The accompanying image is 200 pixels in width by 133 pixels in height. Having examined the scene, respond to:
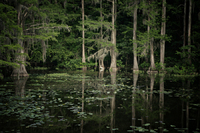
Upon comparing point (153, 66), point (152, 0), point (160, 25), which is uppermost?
point (152, 0)

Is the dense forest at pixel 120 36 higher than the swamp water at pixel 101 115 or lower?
higher

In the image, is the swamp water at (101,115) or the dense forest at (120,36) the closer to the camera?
the swamp water at (101,115)

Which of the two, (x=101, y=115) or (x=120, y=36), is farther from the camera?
(x=120, y=36)

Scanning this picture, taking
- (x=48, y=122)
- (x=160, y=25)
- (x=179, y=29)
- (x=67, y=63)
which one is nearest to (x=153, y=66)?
(x=160, y=25)

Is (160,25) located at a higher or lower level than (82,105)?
higher

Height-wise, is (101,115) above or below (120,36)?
below

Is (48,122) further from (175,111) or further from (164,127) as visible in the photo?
(175,111)

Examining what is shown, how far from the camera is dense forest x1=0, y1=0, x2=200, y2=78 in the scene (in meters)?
17.8

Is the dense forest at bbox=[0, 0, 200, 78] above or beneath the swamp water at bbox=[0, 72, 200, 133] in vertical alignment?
above

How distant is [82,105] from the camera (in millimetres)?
6883

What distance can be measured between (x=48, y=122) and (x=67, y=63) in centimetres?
2510

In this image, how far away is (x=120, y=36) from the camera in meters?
32.3

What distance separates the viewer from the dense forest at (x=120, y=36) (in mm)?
17781

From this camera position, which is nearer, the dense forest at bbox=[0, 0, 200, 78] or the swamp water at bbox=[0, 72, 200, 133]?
the swamp water at bbox=[0, 72, 200, 133]
